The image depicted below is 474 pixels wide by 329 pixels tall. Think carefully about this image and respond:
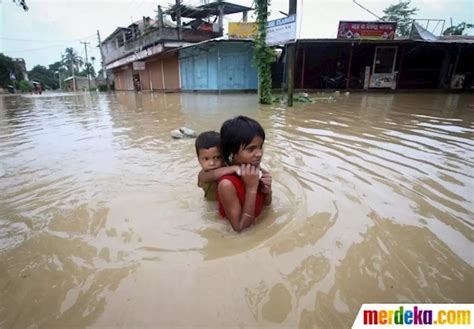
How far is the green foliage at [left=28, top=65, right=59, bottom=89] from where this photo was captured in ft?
212

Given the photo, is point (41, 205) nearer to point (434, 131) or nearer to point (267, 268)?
point (267, 268)

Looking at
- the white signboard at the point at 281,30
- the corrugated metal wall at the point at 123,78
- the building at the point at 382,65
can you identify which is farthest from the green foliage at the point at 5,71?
the white signboard at the point at 281,30

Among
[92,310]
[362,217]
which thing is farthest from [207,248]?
[362,217]

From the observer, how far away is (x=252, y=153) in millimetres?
1836

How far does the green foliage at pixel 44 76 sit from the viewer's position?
212ft

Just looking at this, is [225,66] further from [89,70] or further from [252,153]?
[89,70]

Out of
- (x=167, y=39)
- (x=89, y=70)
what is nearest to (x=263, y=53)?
(x=167, y=39)

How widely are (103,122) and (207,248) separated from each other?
20.9 ft

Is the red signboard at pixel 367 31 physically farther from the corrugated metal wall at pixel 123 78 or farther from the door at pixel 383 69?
the corrugated metal wall at pixel 123 78

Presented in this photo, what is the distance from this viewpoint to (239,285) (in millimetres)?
1493

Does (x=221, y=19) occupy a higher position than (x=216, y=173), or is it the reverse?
(x=221, y=19)

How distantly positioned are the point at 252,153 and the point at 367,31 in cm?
1582

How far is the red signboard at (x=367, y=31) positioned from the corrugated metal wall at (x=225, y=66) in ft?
18.0

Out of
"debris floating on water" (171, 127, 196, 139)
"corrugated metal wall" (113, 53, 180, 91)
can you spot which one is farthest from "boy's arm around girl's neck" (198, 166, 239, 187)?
"corrugated metal wall" (113, 53, 180, 91)
